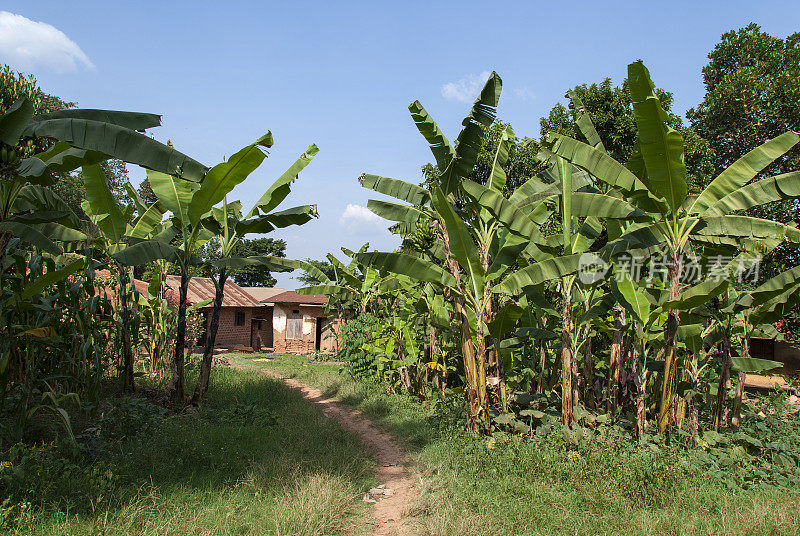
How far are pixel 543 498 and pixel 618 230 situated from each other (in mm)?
4289

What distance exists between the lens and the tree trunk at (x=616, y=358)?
22.6 ft

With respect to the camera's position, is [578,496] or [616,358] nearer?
[578,496]

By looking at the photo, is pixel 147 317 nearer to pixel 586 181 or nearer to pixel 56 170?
pixel 56 170

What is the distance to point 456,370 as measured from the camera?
971cm

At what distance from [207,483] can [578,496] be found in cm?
388

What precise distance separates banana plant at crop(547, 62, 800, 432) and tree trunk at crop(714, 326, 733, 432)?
1492mm

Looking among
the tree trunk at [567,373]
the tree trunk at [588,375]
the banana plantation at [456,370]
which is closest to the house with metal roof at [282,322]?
the banana plantation at [456,370]

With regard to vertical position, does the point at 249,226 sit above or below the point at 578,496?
above

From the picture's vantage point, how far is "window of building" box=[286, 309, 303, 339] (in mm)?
24969

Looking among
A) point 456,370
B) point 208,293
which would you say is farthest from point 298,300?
point 456,370

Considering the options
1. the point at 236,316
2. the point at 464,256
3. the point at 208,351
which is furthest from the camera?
the point at 236,316

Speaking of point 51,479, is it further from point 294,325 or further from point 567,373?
point 294,325

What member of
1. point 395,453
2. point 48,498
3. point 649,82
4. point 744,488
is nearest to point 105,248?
point 48,498

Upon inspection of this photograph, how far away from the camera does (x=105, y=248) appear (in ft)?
26.6
